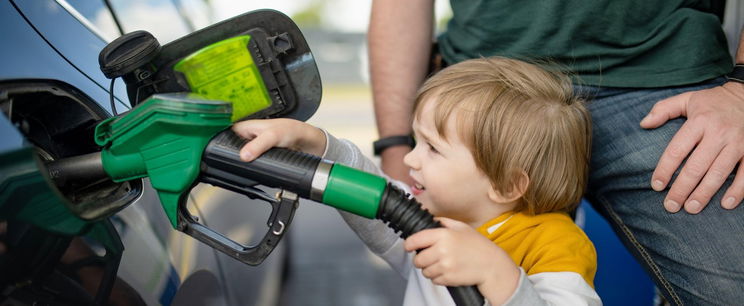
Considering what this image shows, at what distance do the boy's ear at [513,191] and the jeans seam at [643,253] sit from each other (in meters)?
0.27

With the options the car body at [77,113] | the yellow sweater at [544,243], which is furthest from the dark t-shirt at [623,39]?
the car body at [77,113]

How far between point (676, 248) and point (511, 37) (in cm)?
57

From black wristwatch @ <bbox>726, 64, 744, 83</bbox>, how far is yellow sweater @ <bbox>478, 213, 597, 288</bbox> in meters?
0.44

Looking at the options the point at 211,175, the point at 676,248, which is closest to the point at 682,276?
the point at 676,248

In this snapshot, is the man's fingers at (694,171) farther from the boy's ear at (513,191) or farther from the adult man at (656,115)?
the boy's ear at (513,191)

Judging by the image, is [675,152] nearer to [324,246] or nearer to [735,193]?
[735,193]

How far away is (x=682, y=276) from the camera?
123cm

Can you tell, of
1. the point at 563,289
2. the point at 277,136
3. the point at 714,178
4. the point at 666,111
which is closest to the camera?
the point at 277,136

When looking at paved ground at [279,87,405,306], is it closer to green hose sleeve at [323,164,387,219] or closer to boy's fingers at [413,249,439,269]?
boy's fingers at [413,249,439,269]

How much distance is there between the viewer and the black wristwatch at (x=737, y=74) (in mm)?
1309

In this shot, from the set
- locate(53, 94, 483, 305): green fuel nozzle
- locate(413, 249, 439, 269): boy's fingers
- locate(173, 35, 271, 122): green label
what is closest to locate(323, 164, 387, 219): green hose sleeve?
locate(53, 94, 483, 305): green fuel nozzle

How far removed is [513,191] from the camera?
125 cm

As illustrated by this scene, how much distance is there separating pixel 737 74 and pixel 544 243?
1.81ft

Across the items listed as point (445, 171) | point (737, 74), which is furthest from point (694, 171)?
point (445, 171)
